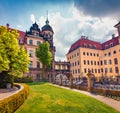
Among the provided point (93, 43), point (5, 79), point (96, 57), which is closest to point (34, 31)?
point (93, 43)

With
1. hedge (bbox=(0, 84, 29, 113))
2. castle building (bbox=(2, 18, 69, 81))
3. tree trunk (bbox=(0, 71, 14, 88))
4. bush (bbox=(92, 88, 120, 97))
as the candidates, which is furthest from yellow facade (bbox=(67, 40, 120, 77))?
hedge (bbox=(0, 84, 29, 113))

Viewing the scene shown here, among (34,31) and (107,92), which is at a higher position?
(34,31)

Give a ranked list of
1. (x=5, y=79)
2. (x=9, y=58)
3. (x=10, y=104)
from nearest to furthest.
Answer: (x=10, y=104) < (x=5, y=79) < (x=9, y=58)

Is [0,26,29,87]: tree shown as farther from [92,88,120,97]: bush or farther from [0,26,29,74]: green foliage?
[92,88,120,97]: bush

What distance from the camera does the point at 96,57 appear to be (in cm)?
6200

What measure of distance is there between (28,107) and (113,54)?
158ft

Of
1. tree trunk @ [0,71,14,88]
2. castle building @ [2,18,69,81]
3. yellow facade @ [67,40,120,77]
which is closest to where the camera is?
tree trunk @ [0,71,14,88]

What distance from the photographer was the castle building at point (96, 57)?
55438mm

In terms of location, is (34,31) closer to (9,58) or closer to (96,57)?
(96,57)

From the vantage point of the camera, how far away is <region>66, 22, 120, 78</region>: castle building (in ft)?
182

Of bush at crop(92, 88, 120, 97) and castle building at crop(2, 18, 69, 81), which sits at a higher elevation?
castle building at crop(2, 18, 69, 81)

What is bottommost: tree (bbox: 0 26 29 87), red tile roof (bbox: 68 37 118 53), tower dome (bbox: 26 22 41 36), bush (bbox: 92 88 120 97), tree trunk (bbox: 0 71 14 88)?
bush (bbox: 92 88 120 97)

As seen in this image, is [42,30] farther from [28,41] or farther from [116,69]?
[116,69]

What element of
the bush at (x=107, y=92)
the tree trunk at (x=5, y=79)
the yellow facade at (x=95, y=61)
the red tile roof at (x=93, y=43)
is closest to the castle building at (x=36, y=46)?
the yellow facade at (x=95, y=61)
